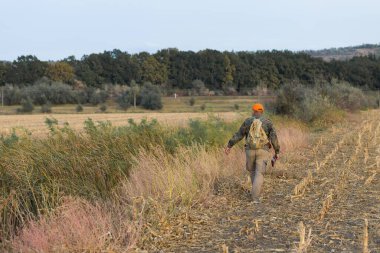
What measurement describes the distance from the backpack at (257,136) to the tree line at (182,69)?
73.3 m

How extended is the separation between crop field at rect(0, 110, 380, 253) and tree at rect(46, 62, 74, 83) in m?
73.4

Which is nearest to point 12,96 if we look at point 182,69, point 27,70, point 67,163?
point 27,70

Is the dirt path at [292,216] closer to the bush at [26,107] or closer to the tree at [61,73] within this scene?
the bush at [26,107]

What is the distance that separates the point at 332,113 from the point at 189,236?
87.2 ft

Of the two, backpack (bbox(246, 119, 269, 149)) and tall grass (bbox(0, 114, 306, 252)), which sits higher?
backpack (bbox(246, 119, 269, 149))

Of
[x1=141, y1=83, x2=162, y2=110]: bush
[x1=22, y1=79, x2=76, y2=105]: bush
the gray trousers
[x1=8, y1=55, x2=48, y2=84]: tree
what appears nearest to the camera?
the gray trousers

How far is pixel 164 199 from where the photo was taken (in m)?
8.15

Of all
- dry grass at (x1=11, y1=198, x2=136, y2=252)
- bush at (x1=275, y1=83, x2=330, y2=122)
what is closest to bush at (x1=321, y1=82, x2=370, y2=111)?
bush at (x1=275, y1=83, x2=330, y2=122)

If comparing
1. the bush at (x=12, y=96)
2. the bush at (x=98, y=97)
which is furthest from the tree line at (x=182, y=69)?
the bush at (x=12, y=96)

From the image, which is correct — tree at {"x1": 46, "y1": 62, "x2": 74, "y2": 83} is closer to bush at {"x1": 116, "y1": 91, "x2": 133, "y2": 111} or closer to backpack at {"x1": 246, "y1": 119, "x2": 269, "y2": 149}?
bush at {"x1": 116, "y1": 91, "x2": 133, "y2": 111}

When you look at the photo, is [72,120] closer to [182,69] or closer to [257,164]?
[257,164]

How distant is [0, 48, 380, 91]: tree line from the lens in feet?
273

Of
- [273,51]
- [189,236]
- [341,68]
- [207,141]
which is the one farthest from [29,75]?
[189,236]

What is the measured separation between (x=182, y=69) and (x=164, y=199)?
80.5 metres
